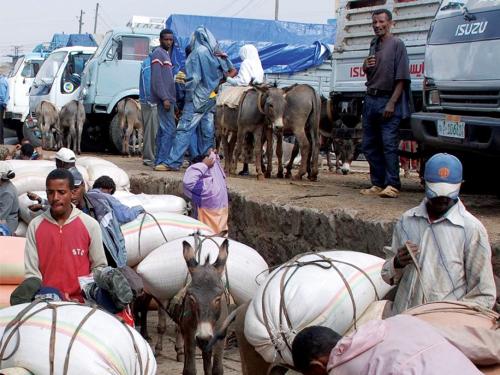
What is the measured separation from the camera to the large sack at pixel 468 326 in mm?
4055

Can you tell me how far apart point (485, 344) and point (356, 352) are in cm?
76

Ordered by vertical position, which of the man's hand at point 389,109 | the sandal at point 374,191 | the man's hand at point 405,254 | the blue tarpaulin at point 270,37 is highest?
the blue tarpaulin at point 270,37

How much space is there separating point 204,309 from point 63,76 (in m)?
17.7

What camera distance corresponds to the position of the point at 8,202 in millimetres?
9906

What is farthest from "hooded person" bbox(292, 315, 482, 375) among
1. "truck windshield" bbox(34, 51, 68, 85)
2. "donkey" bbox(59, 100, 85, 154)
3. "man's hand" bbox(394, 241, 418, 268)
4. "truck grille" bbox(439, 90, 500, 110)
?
"truck windshield" bbox(34, 51, 68, 85)

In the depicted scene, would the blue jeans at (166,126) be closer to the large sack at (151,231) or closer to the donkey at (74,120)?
the large sack at (151,231)

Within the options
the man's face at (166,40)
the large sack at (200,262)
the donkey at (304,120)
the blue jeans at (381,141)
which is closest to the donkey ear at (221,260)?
the large sack at (200,262)

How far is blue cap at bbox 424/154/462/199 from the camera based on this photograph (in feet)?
16.3

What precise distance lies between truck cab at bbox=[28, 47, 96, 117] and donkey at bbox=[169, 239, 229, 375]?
16654 millimetres

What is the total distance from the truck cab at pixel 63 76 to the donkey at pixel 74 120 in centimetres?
169

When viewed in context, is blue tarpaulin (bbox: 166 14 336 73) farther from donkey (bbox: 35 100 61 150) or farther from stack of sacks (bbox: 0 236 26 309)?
stack of sacks (bbox: 0 236 26 309)

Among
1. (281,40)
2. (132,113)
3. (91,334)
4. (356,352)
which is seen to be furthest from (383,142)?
(281,40)

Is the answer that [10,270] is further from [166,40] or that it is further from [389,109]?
[166,40]

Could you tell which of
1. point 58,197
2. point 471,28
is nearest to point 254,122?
point 471,28
